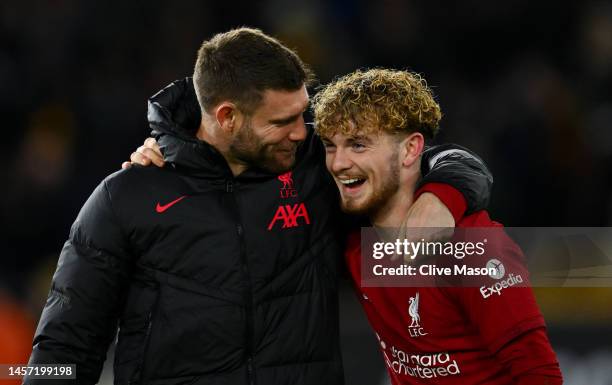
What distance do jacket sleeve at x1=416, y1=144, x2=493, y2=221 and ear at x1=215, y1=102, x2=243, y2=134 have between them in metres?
0.72

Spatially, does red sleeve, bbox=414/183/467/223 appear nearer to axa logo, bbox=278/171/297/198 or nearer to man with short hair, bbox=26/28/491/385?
man with short hair, bbox=26/28/491/385

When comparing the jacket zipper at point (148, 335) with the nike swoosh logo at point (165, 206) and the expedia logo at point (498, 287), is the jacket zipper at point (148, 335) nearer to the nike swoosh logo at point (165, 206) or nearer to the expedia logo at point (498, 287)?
the nike swoosh logo at point (165, 206)

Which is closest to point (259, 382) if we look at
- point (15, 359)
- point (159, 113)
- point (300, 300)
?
point (300, 300)

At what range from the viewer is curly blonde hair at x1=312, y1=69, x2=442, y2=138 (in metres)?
3.44

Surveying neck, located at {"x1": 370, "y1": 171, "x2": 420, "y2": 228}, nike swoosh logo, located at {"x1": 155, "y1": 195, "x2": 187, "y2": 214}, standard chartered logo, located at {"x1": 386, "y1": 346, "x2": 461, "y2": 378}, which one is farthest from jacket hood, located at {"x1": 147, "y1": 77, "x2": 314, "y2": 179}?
standard chartered logo, located at {"x1": 386, "y1": 346, "x2": 461, "y2": 378}

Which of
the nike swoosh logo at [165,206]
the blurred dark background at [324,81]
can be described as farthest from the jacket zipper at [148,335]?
the blurred dark background at [324,81]

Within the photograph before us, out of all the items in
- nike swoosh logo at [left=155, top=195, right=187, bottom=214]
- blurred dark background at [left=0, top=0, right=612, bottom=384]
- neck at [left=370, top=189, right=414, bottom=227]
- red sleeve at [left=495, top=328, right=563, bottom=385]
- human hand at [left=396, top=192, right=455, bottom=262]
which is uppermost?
blurred dark background at [left=0, top=0, right=612, bottom=384]

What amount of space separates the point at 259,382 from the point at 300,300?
1.08 ft

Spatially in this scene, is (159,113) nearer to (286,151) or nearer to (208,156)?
(208,156)

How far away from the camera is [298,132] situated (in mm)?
3430

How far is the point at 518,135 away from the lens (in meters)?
7.37

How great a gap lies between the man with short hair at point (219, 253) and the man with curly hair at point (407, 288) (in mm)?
149

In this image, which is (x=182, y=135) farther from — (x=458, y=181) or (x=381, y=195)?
(x=458, y=181)

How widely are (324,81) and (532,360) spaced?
5.07 m
